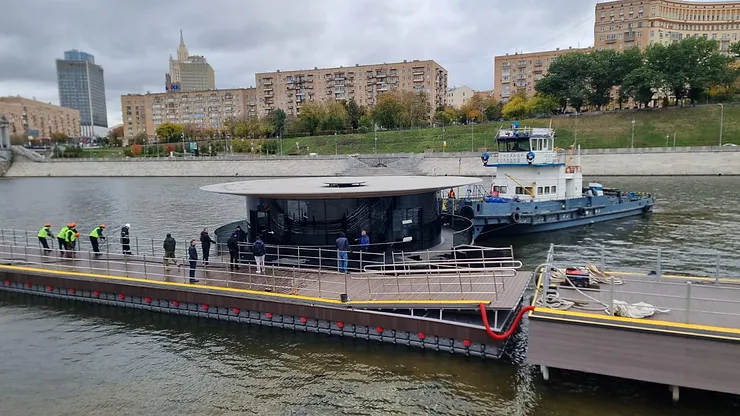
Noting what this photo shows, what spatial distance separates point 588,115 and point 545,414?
9663 cm

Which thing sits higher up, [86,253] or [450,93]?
[450,93]

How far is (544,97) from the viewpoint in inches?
4063

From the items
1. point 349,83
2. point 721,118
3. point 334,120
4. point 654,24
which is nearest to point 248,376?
point 721,118

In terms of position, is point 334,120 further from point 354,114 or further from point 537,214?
point 537,214

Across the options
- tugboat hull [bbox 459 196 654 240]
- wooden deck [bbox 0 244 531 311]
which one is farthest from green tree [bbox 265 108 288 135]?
wooden deck [bbox 0 244 531 311]

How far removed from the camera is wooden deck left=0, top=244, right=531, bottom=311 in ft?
39.7

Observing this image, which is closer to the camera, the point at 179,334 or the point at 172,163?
the point at 179,334

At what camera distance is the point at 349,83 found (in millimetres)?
151750

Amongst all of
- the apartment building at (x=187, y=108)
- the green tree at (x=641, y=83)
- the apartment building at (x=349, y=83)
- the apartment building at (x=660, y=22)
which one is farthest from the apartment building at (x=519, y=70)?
the apartment building at (x=187, y=108)

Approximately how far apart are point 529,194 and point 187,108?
180 m

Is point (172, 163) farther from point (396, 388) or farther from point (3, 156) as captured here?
point (396, 388)

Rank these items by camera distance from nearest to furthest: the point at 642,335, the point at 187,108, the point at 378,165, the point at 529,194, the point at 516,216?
the point at 642,335 < the point at 516,216 < the point at 529,194 < the point at 378,165 < the point at 187,108

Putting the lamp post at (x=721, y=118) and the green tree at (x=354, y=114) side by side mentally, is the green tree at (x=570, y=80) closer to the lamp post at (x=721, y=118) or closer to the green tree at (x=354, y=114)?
the lamp post at (x=721, y=118)

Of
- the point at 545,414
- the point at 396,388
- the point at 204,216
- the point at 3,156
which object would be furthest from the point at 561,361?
the point at 3,156
